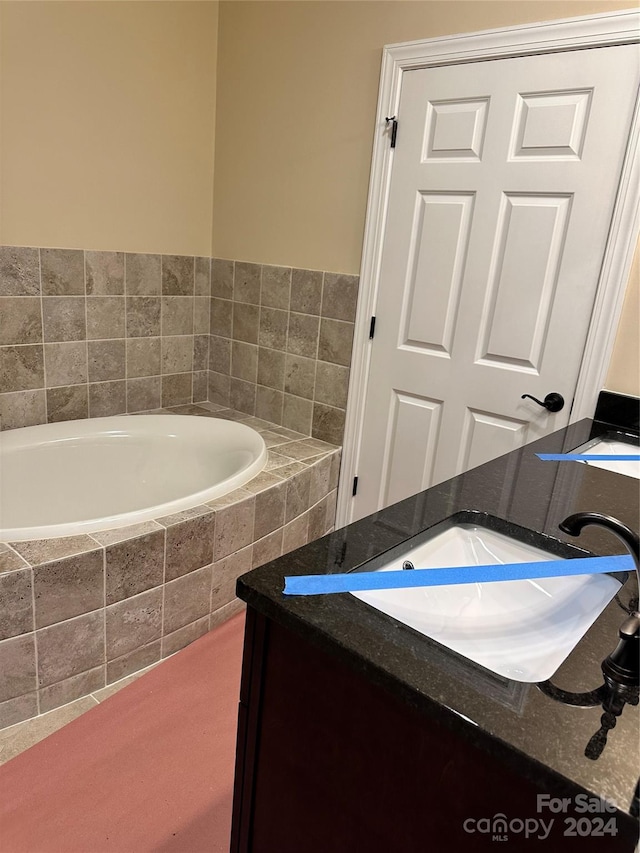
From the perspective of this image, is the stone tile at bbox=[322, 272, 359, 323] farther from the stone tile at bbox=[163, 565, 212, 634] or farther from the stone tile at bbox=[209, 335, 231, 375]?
the stone tile at bbox=[163, 565, 212, 634]

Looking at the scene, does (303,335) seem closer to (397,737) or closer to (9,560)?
(9,560)

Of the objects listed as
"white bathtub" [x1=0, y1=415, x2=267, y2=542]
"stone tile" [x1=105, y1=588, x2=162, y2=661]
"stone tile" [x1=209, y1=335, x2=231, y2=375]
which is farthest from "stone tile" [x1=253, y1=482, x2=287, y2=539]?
"stone tile" [x1=209, y1=335, x2=231, y2=375]

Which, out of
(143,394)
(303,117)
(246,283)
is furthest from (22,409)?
(303,117)

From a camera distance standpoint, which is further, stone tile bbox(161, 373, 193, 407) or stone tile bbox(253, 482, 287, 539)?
stone tile bbox(161, 373, 193, 407)

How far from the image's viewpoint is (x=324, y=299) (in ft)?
8.62

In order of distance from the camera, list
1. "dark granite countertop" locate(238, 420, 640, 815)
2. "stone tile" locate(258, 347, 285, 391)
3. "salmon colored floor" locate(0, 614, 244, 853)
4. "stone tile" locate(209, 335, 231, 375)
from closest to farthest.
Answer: "dark granite countertop" locate(238, 420, 640, 815)
"salmon colored floor" locate(0, 614, 244, 853)
"stone tile" locate(258, 347, 285, 391)
"stone tile" locate(209, 335, 231, 375)

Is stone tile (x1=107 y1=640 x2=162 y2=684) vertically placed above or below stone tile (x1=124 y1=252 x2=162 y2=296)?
below

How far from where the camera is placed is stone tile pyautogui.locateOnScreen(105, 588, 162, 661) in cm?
177

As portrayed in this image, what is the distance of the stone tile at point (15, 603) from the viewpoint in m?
1.51

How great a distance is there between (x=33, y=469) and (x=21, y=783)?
1159mm

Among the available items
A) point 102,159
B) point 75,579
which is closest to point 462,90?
point 102,159

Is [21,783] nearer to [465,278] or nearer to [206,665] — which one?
[206,665]

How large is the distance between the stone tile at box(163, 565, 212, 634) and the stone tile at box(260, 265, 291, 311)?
4.42 feet

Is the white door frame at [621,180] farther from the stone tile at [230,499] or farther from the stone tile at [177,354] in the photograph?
the stone tile at [177,354]
